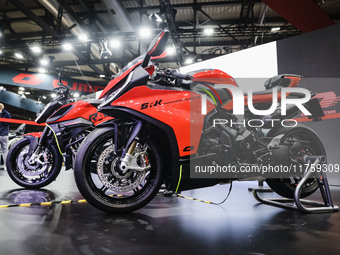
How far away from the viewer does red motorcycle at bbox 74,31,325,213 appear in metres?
1.67

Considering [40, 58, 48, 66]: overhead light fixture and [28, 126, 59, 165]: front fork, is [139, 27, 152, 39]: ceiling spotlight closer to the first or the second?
[28, 126, 59, 165]: front fork

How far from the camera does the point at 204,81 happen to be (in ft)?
6.38

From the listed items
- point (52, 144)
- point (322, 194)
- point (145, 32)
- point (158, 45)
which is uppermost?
point (145, 32)

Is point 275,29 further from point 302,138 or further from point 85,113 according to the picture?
point 85,113

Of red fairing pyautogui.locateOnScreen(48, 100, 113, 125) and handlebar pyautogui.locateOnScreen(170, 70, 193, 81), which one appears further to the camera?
red fairing pyautogui.locateOnScreen(48, 100, 113, 125)

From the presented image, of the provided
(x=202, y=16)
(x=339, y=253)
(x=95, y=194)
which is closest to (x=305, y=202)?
(x=339, y=253)

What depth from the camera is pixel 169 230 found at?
4.60 feet

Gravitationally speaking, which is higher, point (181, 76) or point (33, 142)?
point (181, 76)

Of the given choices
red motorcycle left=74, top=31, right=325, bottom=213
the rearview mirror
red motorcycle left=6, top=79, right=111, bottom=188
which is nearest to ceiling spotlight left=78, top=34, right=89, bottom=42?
red motorcycle left=6, top=79, right=111, bottom=188

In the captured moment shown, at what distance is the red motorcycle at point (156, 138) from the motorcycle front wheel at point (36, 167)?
5.34 ft

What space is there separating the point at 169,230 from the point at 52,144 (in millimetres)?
2317

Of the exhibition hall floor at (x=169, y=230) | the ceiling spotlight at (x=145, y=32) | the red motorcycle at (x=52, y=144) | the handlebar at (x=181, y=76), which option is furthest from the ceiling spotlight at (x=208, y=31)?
the exhibition hall floor at (x=169, y=230)

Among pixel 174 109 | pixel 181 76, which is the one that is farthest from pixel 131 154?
pixel 181 76

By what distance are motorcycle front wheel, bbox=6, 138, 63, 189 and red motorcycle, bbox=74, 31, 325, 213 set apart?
163 centimetres
